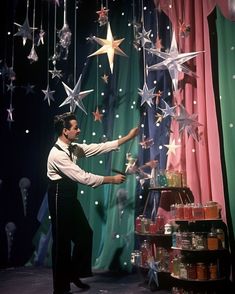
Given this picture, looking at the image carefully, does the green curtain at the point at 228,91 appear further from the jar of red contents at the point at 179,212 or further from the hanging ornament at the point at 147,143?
the hanging ornament at the point at 147,143

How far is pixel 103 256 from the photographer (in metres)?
3.88

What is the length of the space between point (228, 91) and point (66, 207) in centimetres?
158

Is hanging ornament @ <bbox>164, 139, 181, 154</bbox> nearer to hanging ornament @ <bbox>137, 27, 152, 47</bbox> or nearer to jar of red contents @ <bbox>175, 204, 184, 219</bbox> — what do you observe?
jar of red contents @ <bbox>175, 204, 184, 219</bbox>

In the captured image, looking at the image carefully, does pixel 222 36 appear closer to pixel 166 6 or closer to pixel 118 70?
pixel 166 6

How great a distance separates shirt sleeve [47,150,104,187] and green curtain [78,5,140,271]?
84 cm

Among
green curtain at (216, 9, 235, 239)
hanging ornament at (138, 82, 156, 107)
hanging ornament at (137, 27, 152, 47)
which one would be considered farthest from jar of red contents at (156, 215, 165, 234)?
hanging ornament at (137, 27, 152, 47)

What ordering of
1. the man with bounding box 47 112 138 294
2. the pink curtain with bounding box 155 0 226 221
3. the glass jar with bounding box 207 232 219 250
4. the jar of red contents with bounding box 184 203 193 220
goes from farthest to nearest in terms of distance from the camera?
1. the pink curtain with bounding box 155 0 226 221
2. the man with bounding box 47 112 138 294
3. the jar of red contents with bounding box 184 203 193 220
4. the glass jar with bounding box 207 232 219 250

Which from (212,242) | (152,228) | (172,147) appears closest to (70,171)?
(152,228)

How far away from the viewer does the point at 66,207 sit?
3100 millimetres

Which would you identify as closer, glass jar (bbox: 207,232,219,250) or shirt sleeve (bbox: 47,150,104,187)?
glass jar (bbox: 207,232,219,250)

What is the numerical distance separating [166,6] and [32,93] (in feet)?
6.19

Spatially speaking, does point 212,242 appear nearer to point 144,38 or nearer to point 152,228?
point 152,228

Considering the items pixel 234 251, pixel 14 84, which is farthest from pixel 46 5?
pixel 234 251

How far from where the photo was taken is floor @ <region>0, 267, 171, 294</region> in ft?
10.4
